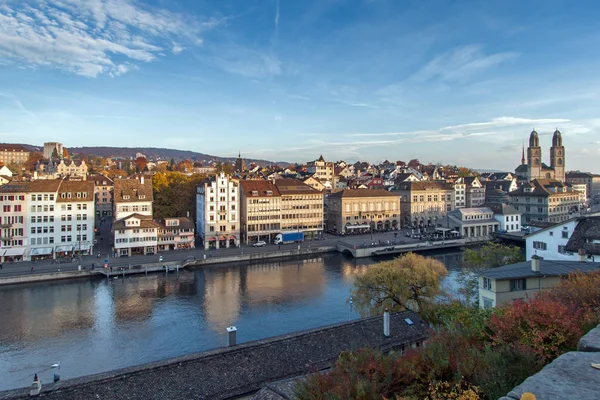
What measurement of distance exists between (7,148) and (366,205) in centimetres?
13299

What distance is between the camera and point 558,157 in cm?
12756

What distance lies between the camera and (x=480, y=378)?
25.0 feet

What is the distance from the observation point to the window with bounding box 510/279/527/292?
68.6 feet

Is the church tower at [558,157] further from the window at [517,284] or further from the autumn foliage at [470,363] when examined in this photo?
the autumn foliage at [470,363]

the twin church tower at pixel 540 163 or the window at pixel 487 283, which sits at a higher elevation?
the twin church tower at pixel 540 163

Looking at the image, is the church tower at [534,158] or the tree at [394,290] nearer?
the tree at [394,290]

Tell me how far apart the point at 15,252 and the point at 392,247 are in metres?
45.4

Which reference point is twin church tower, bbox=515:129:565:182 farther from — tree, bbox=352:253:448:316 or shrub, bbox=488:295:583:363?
shrub, bbox=488:295:583:363

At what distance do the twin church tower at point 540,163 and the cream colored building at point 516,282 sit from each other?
366 feet

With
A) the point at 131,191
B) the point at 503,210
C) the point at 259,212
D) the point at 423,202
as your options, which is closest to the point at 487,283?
the point at 259,212

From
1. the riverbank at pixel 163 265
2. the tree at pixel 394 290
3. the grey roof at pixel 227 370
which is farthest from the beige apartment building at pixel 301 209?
the grey roof at pixel 227 370

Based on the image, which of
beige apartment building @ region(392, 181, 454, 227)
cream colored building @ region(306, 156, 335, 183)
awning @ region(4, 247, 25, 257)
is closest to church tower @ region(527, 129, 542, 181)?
beige apartment building @ region(392, 181, 454, 227)

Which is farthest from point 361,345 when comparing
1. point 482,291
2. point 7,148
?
point 7,148

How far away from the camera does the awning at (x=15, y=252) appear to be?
1822 inches
